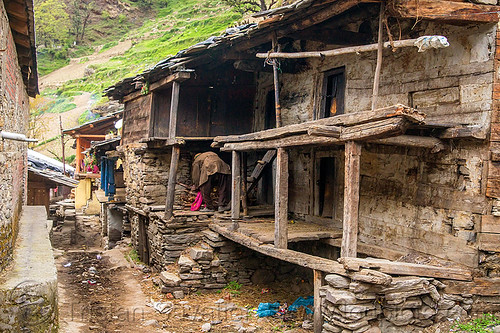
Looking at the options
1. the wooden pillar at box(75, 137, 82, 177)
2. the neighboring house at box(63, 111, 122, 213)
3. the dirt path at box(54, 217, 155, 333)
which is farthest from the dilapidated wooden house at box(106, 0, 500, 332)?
the wooden pillar at box(75, 137, 82, 177)

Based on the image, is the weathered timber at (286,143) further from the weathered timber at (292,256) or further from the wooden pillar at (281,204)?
the weathered timber at (292,256)

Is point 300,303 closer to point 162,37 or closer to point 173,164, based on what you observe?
point 173,164

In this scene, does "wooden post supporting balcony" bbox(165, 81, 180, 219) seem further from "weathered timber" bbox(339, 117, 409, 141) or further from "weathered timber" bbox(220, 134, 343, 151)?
"weathered timber" bbox(339, 117, 409, 141)

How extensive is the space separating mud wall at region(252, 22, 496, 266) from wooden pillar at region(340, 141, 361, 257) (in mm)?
1648

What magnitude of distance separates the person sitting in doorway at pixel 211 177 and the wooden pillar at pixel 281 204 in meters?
3.51

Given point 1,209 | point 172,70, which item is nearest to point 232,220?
point 172,70

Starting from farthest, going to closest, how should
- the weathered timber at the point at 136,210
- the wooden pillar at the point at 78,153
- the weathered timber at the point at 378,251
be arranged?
the wooden pillar at the point at 78,153
the weathered timber at the point at 136,210
the weathered timber at the point at 378,251

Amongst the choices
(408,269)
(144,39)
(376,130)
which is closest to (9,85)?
(376,130)

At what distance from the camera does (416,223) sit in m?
7.74

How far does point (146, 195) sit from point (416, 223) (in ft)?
26.4

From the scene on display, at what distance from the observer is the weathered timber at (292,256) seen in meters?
7.06

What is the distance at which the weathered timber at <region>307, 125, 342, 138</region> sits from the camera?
6688mm

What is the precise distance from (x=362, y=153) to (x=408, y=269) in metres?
3.01

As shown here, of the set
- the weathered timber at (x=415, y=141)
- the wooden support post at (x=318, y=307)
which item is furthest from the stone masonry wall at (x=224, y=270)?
the weathered timber at (x=415, y=141)
